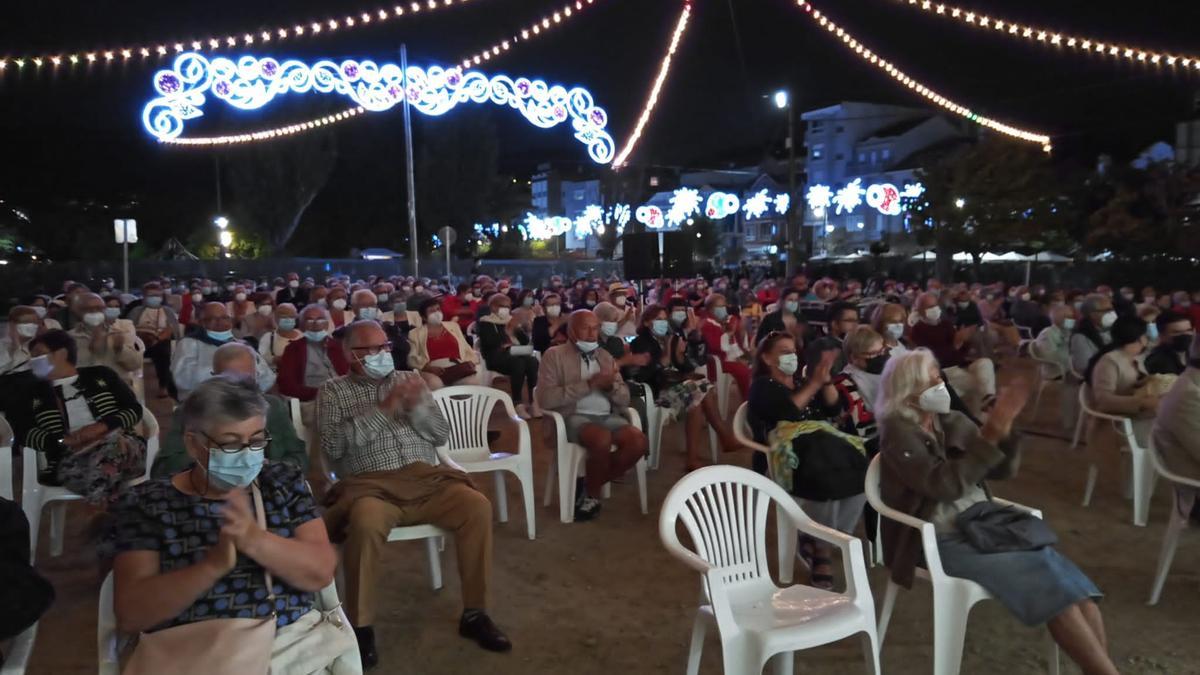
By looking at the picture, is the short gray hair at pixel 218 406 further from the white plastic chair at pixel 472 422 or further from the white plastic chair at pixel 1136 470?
the white plastic chair at pixel 1136 470

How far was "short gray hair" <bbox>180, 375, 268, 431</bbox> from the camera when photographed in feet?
7.79

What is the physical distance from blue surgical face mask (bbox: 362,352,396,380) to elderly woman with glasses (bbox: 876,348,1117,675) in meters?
2.33

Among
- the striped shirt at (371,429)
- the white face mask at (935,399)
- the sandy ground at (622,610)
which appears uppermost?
the white face mask at (935,399)

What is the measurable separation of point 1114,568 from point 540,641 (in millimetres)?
2947

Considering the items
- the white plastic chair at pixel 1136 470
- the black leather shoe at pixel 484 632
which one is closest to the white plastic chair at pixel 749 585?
the black leather shoe at pixel 484 632

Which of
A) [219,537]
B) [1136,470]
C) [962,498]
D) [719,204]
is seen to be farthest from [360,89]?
[719,204]

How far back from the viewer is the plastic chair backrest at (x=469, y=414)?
5211 millimetres

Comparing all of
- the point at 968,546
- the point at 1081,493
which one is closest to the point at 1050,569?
the point at 968,546

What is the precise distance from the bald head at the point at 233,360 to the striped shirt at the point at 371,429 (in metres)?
0.40

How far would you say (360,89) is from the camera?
13.0 m

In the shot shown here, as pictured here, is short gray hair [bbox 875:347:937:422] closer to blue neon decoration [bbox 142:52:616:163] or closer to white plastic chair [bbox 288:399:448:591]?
white plastic chair [bbox 288:399:448:591]

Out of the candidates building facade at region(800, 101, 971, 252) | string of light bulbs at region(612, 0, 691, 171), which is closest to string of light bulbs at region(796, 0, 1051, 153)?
string of light bulbs at region(612, 0, 691, 171)

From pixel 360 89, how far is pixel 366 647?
437 inches

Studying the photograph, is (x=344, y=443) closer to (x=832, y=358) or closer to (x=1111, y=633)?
(x=832, y=358)
